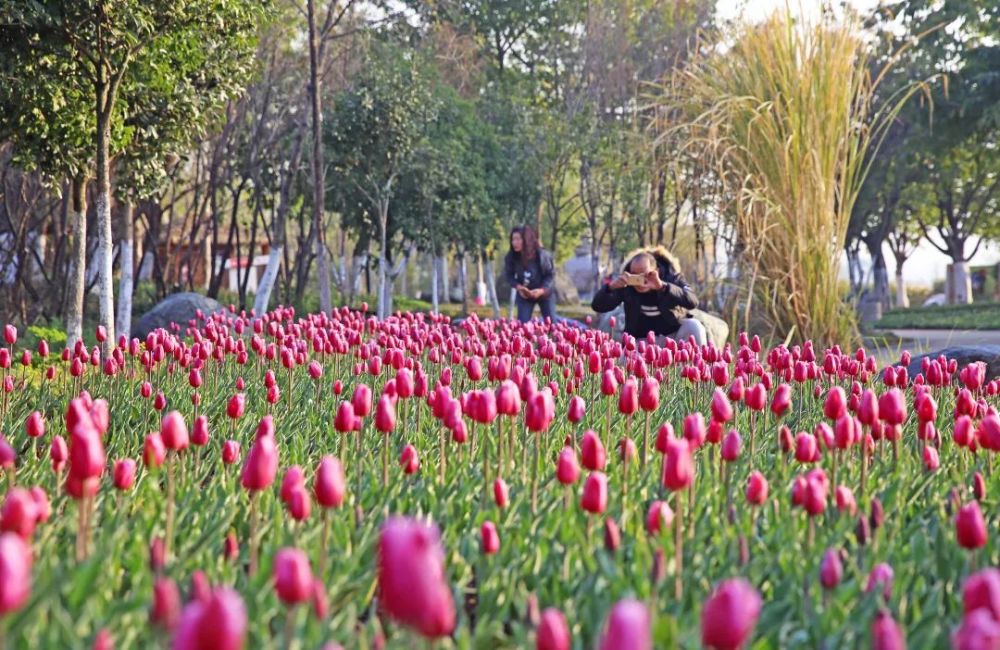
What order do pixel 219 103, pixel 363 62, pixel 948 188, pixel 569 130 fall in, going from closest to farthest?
pixel 219 103 → pixel 363 62 → pixel 569 130 → pixel 948 188

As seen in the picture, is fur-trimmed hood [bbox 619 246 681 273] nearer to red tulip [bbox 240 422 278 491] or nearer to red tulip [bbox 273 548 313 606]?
red tulip [bbox 240 422 278 491]

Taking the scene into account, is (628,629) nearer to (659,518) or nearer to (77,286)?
(659,518)

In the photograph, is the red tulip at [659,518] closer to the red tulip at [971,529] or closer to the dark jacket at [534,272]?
the red tulip at [971,529]

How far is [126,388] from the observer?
6520mm

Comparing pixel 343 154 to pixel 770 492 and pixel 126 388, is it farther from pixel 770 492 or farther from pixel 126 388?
pixel 770 492

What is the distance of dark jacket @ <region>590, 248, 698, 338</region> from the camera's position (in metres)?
A: 9.14

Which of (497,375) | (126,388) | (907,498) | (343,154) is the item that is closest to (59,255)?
(343,154)

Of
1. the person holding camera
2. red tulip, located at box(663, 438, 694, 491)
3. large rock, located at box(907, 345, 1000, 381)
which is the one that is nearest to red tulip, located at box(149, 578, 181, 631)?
red tulip, located at box(663, 438, 694, 491)

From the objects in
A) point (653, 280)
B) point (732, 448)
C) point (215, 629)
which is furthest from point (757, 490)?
point (653, 280)

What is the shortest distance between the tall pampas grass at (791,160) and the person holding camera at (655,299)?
50 centimetres

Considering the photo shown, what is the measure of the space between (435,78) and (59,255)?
9.93 meters

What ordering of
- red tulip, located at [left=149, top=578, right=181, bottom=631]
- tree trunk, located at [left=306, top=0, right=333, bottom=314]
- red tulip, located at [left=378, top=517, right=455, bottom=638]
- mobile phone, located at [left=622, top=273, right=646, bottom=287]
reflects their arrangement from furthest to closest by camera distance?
tree trunk, located at [left=306, top=0, right=333, bottom=314]
mobile phone, located at [left=622, top=273, right=646, bottom=287]
red tulip, located at [left=149, top=578, right=181, bottom=631]
red tulip, located at [left=378, top=517, right=455, bottom=638]

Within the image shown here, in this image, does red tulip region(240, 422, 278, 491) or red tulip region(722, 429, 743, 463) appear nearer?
red tulip region(240, 422, 278, 491)

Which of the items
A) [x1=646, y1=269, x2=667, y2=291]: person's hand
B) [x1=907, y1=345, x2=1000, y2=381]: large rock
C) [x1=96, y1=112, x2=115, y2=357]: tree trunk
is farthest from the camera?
[x1=96, y1=112, x2=115, y2=357]: tree trunk
